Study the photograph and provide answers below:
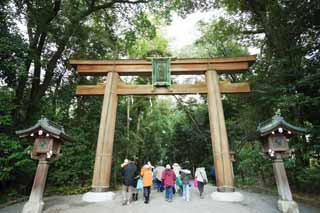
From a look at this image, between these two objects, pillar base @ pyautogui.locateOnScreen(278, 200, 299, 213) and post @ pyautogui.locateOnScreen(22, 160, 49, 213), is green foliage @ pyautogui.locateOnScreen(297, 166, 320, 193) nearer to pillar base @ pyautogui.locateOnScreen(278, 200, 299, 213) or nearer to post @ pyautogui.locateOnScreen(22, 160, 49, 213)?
pillar base @ pyautogui.locateOnScreen(278, 200, 299, 213)

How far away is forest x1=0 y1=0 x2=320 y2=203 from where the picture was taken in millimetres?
7914

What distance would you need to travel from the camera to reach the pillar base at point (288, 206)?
5.60 m

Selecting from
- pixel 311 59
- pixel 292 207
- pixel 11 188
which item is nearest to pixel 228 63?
pixel 311 59

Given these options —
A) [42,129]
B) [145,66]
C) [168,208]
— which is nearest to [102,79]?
[145,66]

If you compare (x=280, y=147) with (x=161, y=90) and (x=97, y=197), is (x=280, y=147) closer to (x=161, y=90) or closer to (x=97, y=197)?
(x=161, y=90)

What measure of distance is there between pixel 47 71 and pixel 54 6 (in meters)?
3.19

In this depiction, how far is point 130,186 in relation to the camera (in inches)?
272

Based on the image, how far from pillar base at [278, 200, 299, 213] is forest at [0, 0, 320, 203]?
5.73ft

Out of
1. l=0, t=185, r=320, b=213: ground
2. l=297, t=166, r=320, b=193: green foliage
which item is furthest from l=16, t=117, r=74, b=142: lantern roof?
l=297, t=166, r=320, b=193: green foliage

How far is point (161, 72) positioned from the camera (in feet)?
29.1

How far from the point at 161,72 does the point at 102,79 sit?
259 inches

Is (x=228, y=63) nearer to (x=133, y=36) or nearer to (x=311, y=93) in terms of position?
(x=311, y=93)

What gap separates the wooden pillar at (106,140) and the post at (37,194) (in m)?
1.77

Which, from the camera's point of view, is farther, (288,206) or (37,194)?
(37,194)
